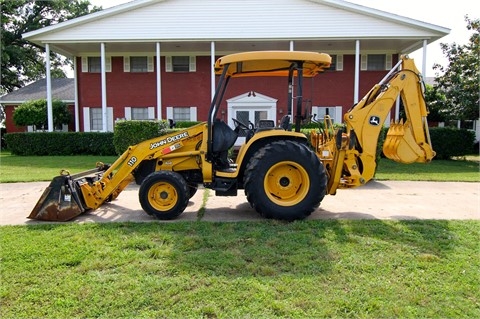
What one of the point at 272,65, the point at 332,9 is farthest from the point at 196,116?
the point at 272,65

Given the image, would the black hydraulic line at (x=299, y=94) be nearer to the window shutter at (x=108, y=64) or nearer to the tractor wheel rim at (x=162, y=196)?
the tractor wheel rim at (x=162, y=196)

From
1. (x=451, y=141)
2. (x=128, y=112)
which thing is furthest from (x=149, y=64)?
(x=451, y=141)

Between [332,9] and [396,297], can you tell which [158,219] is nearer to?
[396,297]

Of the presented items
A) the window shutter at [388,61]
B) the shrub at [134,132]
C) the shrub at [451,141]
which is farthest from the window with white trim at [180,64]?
the shrub at [451,141]

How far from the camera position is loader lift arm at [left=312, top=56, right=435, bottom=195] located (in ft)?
20.0

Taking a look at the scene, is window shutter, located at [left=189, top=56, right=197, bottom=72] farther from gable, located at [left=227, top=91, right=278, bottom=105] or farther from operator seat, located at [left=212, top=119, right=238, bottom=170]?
operator seat, located at [left=212, top=119, right=238, bottom=170]

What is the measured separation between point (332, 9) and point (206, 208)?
15.4 meters

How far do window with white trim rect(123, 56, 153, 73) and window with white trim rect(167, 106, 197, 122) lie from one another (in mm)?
2584

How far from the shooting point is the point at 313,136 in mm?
6902

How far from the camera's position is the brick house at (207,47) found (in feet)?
61.2

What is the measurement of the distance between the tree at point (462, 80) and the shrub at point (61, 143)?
16.5 meters

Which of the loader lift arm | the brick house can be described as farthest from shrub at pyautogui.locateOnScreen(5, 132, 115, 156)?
the loader lift arm

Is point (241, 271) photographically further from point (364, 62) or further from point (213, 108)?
point (364, 62)

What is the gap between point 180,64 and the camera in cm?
2181
